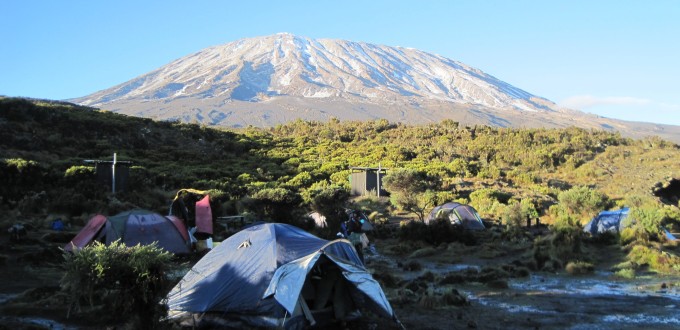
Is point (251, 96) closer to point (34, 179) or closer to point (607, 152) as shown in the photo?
point (607, 152)

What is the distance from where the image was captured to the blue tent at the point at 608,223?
56.6 ft

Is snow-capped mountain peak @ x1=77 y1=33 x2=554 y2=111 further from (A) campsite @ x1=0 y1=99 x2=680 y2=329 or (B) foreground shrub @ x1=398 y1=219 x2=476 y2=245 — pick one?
(B) foreground shrub @ x1=398 y1=219 x2=476 y2=245

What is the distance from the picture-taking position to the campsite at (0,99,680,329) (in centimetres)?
722

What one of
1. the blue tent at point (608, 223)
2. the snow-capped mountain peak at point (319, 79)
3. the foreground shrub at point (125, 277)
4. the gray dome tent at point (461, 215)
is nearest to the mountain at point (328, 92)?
the snow-capped mountain peak at point (319, 79)

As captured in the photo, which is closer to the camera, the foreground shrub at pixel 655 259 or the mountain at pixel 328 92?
the foreground shrub at pixel 655 259

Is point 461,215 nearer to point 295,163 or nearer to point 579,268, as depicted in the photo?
point 579,268

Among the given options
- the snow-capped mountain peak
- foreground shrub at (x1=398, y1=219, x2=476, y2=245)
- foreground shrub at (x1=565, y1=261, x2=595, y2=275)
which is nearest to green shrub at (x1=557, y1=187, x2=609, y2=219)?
foreground shrub at (x1=398, y1=219, x2=476, y2=245)

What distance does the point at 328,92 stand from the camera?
481ft

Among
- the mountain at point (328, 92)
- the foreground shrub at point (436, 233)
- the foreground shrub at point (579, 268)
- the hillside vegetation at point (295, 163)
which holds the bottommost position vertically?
the foreground shrub at point (436, 233)

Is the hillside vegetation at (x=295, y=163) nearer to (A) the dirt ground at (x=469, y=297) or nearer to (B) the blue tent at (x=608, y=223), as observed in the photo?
(B) the blue tent at (x=608, y=223)

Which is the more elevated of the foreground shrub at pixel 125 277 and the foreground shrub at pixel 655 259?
the foreground shrub at pixel 125 277

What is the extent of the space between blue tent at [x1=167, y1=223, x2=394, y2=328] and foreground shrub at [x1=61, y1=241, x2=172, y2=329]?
1.17 metres

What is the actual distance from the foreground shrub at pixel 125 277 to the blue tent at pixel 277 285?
1171mm

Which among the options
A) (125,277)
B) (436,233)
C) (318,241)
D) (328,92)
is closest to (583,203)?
(436,233)
